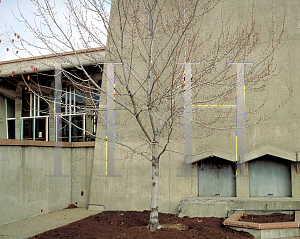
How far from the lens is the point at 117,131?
1099 centimetres

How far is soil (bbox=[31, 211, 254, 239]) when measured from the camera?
22.2ft

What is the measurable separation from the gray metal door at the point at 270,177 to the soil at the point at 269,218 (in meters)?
1.51

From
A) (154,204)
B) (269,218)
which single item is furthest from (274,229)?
(154,204)

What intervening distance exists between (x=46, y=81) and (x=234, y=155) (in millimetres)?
9884

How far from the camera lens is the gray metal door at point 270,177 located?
9.77 meters

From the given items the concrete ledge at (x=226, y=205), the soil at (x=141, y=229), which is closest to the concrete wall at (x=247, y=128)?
the concrete ledge at (x=226, y=205)

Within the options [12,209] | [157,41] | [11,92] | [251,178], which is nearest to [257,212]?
[251,178]

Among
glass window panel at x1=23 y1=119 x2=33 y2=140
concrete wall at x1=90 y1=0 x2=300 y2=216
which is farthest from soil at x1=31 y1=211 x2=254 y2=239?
glass window panel at x1=23 y1=119 x2=33 y2=140

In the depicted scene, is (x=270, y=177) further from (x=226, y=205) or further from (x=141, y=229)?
(x=141, y=229)

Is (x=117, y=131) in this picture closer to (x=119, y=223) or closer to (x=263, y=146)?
(x=119, y=223)

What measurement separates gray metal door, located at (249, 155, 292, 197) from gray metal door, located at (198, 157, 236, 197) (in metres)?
0.71

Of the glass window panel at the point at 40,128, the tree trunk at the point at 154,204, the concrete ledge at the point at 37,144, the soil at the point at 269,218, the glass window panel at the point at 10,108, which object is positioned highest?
the glass window panel at the point at 10,108

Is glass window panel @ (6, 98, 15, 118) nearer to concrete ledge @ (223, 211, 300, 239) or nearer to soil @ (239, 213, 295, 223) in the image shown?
soil @ (239, 213, 295, 223)

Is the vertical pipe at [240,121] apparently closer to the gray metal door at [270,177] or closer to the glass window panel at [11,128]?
the gray metal door at [270,177]
